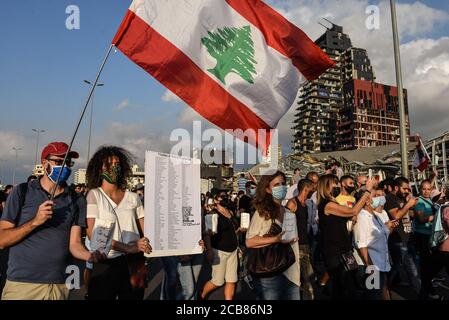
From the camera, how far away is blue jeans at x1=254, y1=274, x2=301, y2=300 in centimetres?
351

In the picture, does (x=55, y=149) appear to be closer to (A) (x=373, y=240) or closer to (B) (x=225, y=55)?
(B) (x=225, y=55)

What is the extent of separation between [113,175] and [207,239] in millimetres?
2014

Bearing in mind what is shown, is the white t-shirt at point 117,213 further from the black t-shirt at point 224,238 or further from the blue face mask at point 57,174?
the black t-shirt at point 224,238

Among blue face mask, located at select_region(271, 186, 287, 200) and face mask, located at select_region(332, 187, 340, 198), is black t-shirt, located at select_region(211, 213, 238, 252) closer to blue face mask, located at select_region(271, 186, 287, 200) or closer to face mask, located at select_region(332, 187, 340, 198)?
face mask, located at select_region(332, 187, 340, 198)

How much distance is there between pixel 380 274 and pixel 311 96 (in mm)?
125189

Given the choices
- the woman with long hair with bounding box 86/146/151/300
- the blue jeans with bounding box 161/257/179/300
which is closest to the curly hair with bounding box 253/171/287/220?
the woman with long hair with bounding box 86/146/151/300

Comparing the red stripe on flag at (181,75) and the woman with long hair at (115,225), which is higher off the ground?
the red stripe on flag at (181,75)

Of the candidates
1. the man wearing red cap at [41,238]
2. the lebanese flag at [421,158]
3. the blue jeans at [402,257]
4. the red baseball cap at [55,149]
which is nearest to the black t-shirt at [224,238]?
the man wearing red cap at [41,238]

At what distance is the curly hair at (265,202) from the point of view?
3.67 metres

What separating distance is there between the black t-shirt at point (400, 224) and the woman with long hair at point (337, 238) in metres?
1.72

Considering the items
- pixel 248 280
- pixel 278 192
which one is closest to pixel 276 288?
A: pixel 278 192

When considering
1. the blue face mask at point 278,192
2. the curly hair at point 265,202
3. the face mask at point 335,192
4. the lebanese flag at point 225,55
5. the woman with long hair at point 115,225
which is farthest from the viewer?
the face mask at point 335,192

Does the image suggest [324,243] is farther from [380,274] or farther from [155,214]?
[155,214]
